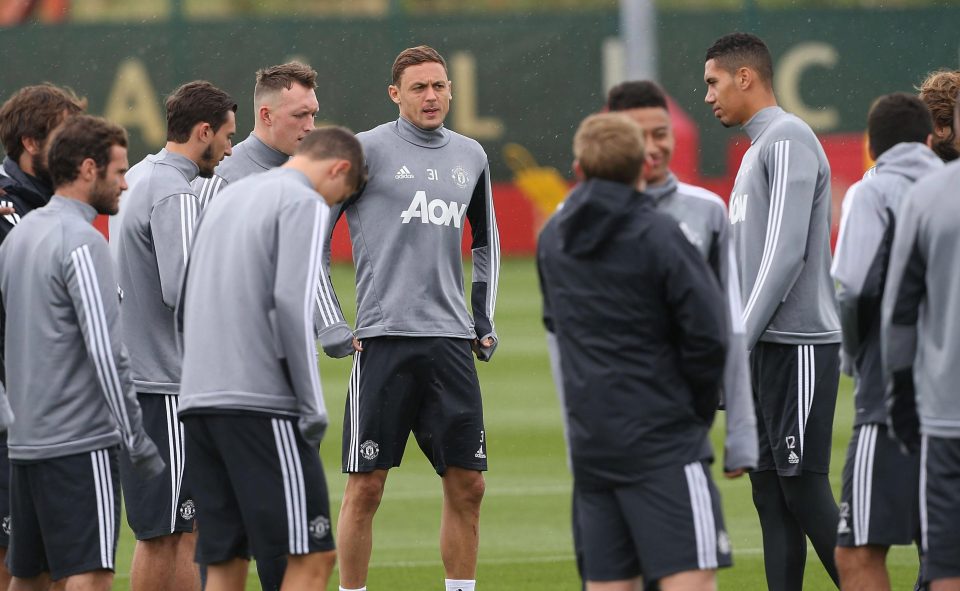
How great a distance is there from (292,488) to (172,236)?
5.05ft

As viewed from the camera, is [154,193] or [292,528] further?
[154,193]

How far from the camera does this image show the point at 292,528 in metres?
5.15

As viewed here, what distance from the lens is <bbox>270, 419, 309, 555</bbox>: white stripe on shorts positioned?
515 centimetres

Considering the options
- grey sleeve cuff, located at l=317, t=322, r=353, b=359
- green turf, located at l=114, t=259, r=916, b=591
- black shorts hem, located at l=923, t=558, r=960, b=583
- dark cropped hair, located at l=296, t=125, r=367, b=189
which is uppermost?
dark cropped hair, located at l=296, t=125, r=367, b=189

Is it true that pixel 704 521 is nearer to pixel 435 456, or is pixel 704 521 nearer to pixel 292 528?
pixel 292 528

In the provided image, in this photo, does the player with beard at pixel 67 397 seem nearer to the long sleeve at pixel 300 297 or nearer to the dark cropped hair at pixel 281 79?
the long sleeve at pixel 300 297

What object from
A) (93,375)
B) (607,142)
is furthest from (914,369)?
(93,375)

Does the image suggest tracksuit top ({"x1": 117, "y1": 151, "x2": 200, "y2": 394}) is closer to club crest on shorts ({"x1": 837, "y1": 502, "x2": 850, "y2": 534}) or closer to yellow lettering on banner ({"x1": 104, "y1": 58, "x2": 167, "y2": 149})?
club crest on shorts ({"x1": 837, "y1": 502, "x2": 850, "y2": 534})

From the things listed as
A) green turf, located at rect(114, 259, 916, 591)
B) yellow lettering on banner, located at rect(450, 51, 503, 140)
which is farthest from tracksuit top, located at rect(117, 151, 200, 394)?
yellow lettering on banner, located at rect(450, 51, 503, 140)

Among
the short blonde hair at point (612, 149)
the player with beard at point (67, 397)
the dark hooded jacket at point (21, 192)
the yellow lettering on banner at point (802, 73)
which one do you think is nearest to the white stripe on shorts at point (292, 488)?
the player with beard at point (67, 397)

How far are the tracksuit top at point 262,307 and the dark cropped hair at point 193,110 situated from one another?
1.39 m

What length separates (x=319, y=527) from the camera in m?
5.20

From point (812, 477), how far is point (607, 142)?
2429 mm

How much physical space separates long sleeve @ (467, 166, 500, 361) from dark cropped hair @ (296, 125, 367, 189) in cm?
188
